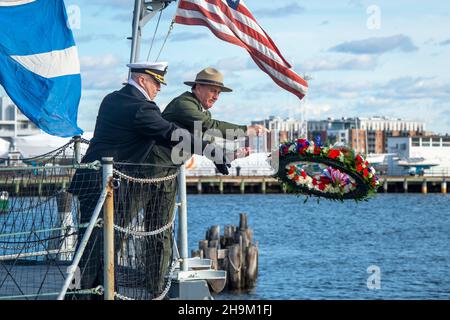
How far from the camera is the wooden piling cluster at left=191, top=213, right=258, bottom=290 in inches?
1241

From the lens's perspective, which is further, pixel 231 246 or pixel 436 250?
pixel 436 250

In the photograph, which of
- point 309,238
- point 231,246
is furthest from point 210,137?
point 309,238

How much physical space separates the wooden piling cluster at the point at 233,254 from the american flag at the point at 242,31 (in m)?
19.2

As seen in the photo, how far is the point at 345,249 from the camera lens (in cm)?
5269

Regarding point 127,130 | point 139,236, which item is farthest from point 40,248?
point 127,130

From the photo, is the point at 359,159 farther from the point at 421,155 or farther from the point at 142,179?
the point at 421,155

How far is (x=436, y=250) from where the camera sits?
53.3m

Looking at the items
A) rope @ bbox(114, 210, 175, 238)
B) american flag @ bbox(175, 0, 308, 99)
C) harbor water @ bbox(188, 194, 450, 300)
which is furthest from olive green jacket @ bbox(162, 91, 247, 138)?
harbor water @ bbox(188, 194, 450, 300)

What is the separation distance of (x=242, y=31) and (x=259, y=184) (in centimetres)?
10612

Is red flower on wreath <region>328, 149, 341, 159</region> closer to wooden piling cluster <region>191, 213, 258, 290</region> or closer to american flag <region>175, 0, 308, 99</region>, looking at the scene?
american flag <region>175, 0, 308, 99</region>

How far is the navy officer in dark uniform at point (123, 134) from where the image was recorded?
873 cm

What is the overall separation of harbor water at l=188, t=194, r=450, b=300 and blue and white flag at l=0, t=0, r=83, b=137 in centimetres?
1570

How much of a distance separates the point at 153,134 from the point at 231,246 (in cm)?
2339

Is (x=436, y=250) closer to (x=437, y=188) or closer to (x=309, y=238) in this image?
(x=309, y=238)
